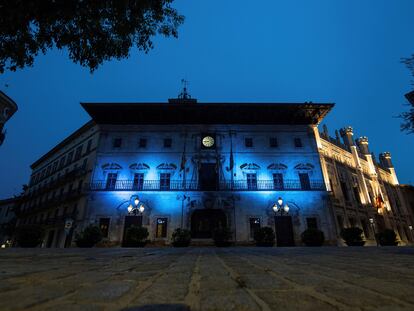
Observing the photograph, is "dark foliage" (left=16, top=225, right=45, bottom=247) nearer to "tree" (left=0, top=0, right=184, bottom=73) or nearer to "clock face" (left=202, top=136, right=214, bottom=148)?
"tree" (left=0, top=0, right=184, bottom=73)

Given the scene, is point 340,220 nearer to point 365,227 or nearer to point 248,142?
point 365,227

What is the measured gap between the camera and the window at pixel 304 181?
886 inches

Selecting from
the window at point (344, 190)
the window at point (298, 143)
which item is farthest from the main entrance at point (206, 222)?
the window at point (344, 190)

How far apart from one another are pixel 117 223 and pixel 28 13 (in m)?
17.8

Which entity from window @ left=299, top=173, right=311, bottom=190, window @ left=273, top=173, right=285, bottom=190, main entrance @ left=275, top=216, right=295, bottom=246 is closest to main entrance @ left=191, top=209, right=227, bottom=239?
main entrance @ left=275, top=216, right=295, bottom=246

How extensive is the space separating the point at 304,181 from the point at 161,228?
49.2 feet

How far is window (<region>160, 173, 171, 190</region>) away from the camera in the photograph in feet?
72.7

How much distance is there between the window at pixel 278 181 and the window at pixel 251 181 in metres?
1.97

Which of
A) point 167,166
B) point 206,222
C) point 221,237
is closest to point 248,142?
point 167,166

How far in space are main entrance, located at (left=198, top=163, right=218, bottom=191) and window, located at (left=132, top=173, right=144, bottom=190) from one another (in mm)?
5830

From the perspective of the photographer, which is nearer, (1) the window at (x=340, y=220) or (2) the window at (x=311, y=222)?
(2) the window at (x=311, y=222)

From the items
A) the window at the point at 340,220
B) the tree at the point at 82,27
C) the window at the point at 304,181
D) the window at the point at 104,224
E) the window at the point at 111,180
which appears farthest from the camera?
the window at the point at 340,220

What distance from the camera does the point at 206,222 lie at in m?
21.3

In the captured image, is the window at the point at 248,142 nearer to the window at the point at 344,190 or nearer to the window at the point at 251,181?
the window at the point at 251,181
